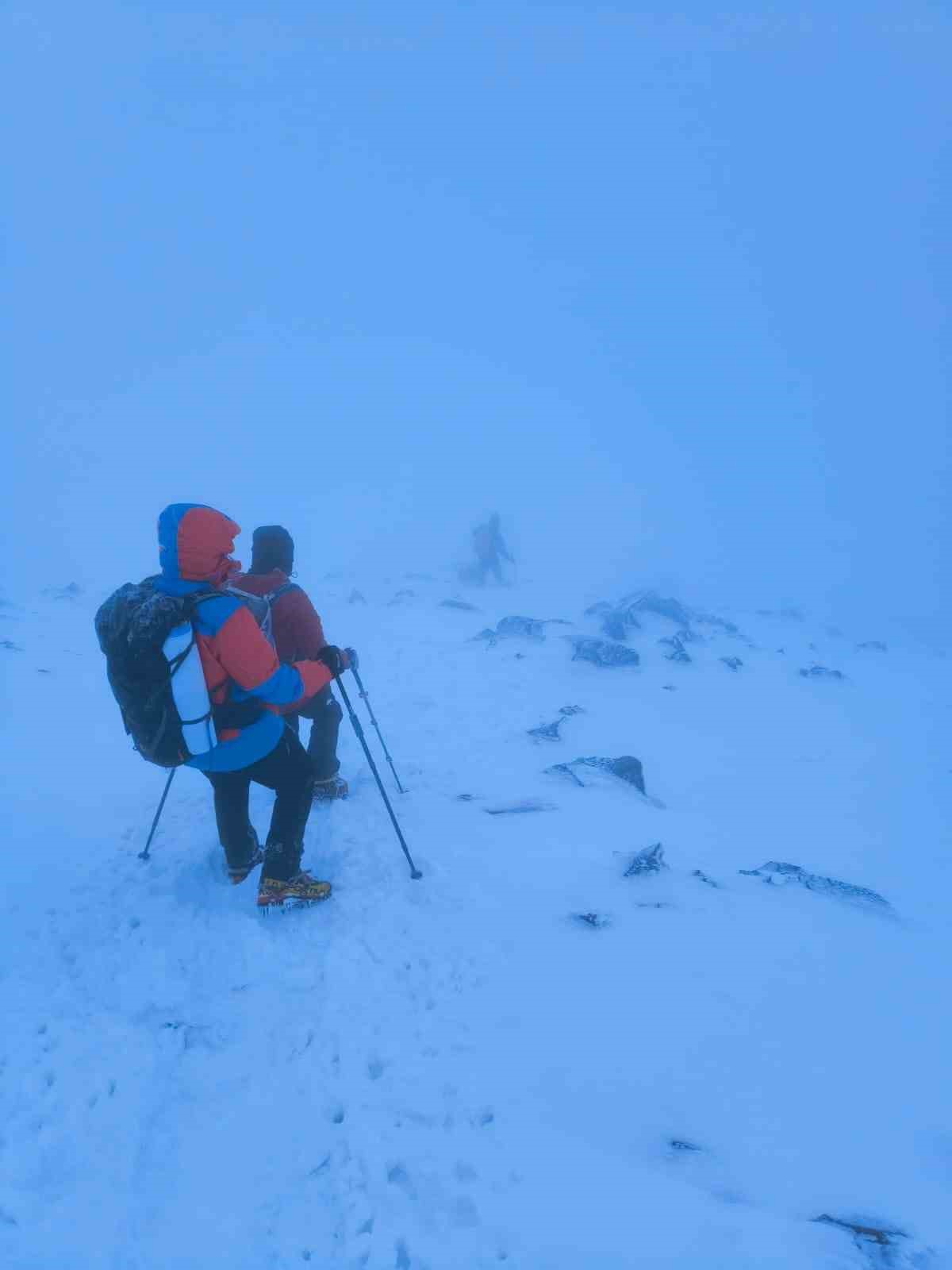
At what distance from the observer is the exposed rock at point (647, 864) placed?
7158 millimetres

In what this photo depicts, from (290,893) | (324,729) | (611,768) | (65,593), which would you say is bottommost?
(65,593)

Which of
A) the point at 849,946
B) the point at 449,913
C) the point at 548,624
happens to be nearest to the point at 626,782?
the point at 849,946

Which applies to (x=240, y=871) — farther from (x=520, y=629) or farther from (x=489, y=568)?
(x=489, y=568)

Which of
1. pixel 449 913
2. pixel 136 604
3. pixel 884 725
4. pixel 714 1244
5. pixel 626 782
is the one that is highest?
pixel 136 604

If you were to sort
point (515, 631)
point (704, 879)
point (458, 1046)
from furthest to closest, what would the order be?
point (515, 631)
point (704, 879)
point (458, 1046)

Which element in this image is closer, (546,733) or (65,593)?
(546,733)

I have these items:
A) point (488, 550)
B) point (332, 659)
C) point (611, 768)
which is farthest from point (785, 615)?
point (332, 659)

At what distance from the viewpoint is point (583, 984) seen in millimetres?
5273

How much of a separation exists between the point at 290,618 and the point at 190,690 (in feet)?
7.29

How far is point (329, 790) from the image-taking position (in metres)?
8.01

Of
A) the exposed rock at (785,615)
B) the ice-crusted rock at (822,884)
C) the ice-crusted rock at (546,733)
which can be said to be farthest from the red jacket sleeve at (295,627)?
the exposed rock at (785,615)

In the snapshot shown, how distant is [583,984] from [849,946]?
3359mm

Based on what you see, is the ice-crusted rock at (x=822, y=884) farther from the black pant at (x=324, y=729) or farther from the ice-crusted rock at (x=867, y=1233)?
the black pant at (x=324, y=729)

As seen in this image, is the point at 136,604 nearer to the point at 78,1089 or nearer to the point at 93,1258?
the point at 78,1089
